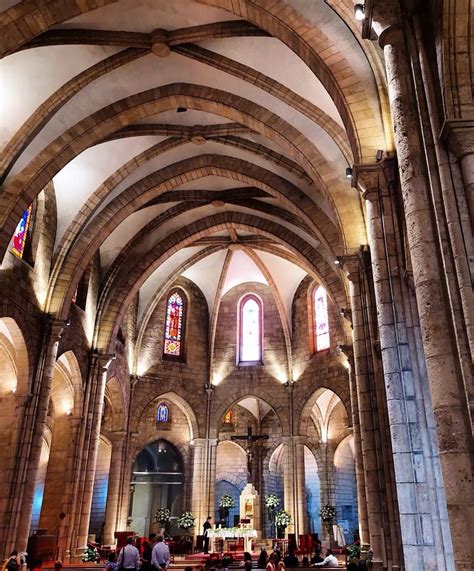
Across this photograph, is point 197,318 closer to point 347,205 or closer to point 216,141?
point 216,141

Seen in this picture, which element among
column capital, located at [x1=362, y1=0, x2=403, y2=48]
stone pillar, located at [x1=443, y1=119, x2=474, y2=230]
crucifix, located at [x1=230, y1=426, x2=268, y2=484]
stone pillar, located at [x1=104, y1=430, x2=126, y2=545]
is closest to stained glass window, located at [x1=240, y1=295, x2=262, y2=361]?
crucifix, located at [x1=230, y1=426, x2=268, y2=484]

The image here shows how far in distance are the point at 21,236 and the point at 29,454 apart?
5.58m

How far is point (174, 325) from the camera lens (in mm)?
25719

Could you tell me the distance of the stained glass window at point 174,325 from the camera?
25219 millimetres

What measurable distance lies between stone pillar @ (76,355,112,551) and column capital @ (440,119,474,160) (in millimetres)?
15070

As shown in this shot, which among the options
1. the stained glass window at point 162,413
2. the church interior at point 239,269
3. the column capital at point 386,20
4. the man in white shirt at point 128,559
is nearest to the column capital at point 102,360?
the church interior at point 239,269

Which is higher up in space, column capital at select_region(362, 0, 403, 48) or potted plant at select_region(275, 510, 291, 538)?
column capital at select_region(362, 0, 403, 48)

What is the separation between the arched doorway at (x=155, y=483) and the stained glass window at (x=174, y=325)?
4329 mm

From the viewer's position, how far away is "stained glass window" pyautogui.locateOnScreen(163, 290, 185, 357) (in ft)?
82.7

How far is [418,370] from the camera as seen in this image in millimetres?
7438

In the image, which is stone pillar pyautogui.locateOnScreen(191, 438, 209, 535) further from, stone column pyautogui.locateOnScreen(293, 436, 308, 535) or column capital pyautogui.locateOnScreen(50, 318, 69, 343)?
column capital pyautogui.locateOnScreen(50, 318, 69, 343)

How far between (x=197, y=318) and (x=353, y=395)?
11.9m

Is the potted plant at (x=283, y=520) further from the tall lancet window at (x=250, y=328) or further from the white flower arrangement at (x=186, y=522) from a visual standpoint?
the tall lancet window at (x=250, y=328)

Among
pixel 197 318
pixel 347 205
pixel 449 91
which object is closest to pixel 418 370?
pixel 449 91
